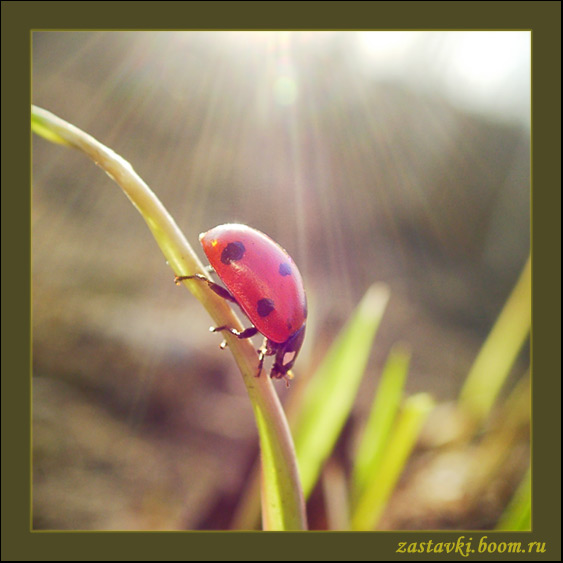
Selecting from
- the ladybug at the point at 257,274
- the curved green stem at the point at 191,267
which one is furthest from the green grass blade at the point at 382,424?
the curved green stem at the point at 191,267

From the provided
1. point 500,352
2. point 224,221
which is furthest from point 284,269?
point 224,221

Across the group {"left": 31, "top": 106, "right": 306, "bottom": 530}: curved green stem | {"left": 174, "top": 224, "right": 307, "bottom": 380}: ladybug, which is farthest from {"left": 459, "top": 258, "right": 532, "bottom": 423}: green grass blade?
{"left": 31, "top": 106, "right": 306, "bottom": 530}: curved green stem

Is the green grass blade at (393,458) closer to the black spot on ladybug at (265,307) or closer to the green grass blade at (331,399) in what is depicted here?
the green grass blade at (331,399)

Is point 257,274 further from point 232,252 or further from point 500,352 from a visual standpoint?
point 500,352

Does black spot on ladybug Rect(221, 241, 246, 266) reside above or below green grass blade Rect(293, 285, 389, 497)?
above

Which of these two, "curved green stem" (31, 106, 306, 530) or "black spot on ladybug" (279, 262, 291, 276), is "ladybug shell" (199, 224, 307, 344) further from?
"curved green stem" (31, 106, 306, 530)

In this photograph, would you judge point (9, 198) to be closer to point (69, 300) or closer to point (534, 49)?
point (534, 49)

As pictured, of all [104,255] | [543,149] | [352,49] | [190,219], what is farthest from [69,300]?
[352,49]

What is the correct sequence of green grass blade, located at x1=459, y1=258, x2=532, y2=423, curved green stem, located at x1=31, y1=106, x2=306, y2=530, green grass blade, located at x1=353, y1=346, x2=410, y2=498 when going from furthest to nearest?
green grass blade, located at x1=459, y1=258, x2=532, y2=423 < green grass blade, located at x1=353, y1=346, x2=410, y2=498 < curved green stem, located at x1=31, y1=106, x2=306, y2=530
